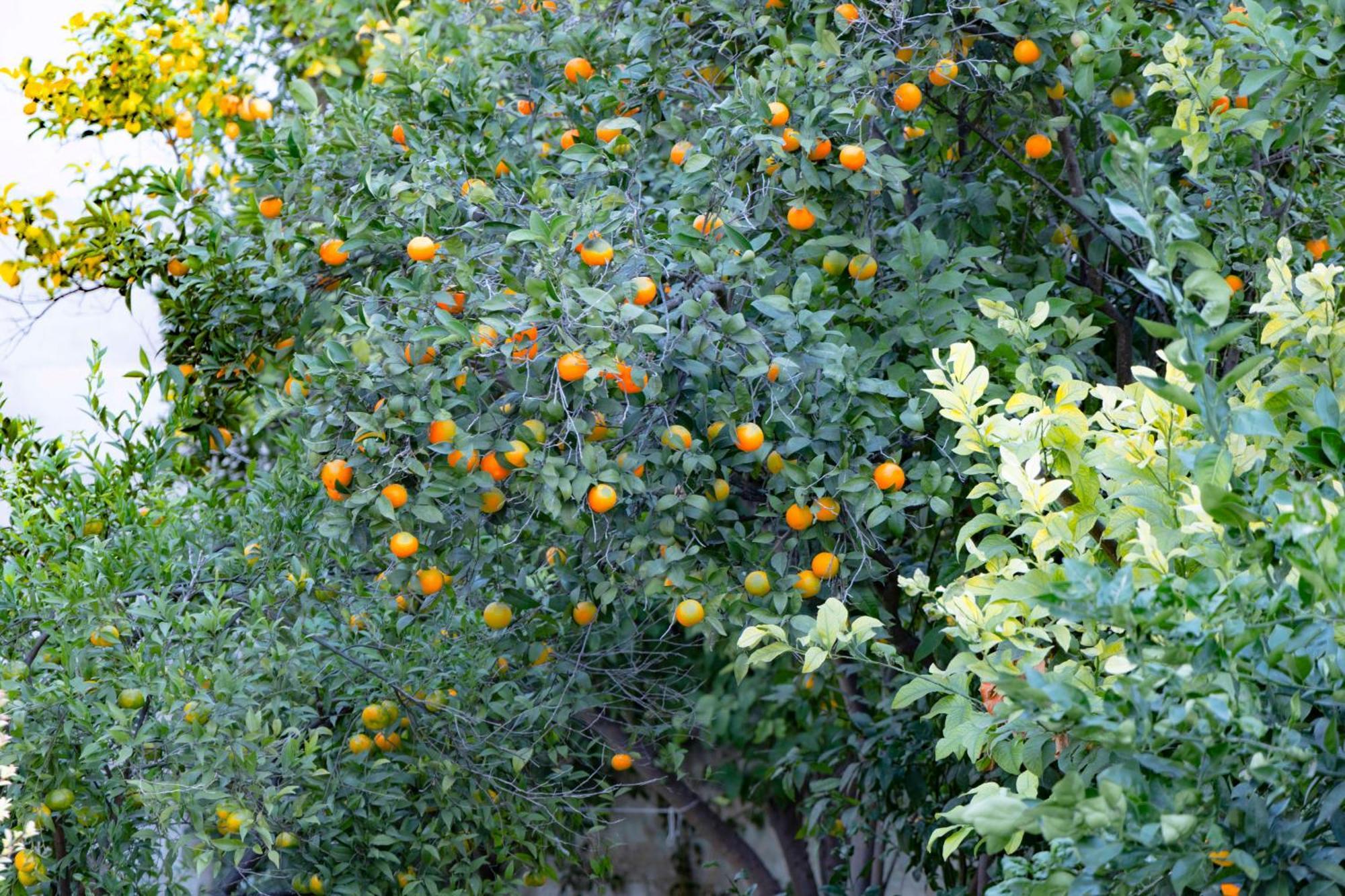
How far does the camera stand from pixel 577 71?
2.67 metres

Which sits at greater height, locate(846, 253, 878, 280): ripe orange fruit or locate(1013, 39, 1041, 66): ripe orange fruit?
locate(1013, 39, 1041, 66): ripe orange fruit

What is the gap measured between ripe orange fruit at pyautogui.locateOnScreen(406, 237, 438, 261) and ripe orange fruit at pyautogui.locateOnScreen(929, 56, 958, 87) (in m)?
0.95

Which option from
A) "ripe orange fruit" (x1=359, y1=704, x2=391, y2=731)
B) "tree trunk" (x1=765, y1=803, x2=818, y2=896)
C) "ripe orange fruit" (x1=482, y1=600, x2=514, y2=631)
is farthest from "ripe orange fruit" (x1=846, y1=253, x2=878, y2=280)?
"tree trunk" (x1=765, y1=803, x2=818, y2=896)

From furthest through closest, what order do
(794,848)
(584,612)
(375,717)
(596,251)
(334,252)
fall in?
(794,848), (375,717), (584,612), (334,252), (596,251)

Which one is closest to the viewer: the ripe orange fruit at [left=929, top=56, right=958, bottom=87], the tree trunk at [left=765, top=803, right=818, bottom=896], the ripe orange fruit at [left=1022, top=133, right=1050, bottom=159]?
the ripe orange fruit at [left=929, top=56, right=958, bottom=87]

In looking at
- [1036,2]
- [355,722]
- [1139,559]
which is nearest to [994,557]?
[1139,559]

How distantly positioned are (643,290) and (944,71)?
0.72 meters

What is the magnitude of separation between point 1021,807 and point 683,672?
7.25 ft

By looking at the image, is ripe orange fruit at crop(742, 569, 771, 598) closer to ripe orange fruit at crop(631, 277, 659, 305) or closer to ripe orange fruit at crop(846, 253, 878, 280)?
ripe orange fruit at crop(631, 277, 659, 305)

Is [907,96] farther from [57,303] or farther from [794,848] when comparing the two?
[57,303]

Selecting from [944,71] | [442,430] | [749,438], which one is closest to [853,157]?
[944,71]

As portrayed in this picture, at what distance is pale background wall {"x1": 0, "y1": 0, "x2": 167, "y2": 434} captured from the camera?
14.1 ft

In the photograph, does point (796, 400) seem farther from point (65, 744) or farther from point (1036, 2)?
point (65, 744)

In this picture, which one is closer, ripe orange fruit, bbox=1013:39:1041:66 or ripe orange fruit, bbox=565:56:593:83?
ripe orange fruit, bbox=1013:39:1041:66
